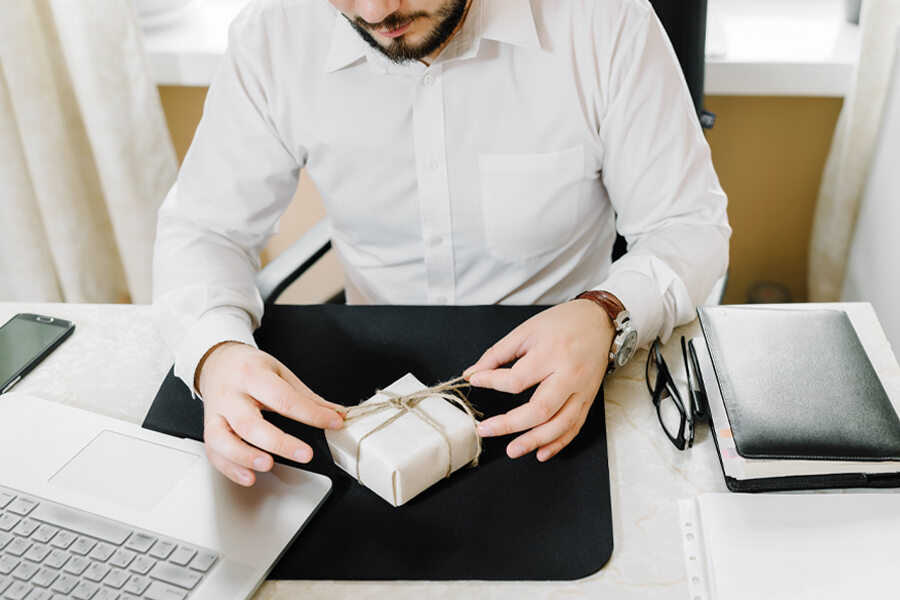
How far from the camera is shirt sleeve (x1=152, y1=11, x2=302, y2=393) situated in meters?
1.10

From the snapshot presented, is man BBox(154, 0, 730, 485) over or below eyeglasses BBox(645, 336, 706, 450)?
over

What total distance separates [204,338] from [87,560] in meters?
0.29

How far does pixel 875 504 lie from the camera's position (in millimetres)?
770

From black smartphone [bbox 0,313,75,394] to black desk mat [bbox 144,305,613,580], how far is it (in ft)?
0.62

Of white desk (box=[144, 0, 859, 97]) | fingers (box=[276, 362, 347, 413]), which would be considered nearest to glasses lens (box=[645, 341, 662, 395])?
fingers (box=[276, 362, 347, 413])

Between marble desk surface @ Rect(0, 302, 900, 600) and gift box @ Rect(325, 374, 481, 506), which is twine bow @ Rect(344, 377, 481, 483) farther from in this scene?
marble desk surface @ Rect(0, 302, 900, 600)

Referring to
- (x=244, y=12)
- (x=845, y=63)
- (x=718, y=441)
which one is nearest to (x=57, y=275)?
(x=244, y=12)

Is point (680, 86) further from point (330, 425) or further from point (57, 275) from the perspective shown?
point (57, 275)

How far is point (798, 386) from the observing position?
85 centimetres

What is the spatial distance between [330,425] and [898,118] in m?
1.23

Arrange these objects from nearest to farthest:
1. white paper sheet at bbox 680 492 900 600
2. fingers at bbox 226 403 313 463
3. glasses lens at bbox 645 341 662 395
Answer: white paper sheet at bbox 680 492 900 600 < fingers at bbox 226 403 313 463 < glasses lens at bbox 645 341 662 395

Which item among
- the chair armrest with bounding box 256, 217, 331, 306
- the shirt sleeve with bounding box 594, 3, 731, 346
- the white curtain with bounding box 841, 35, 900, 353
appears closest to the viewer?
the shirt sleeve with bounding box 594, 3, 731, 346

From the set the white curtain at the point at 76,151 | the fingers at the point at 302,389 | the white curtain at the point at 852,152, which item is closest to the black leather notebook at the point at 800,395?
the fingers at the point at 302,389

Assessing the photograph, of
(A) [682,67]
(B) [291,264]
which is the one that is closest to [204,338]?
(B) [291,264]
